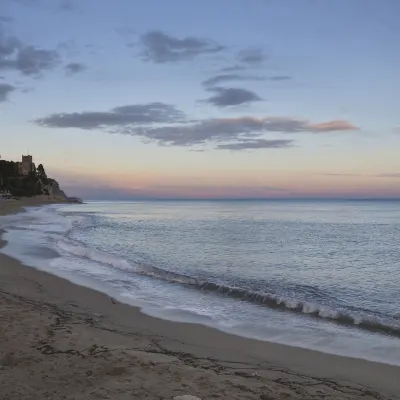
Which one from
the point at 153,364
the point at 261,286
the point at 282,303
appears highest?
the point at 153,364

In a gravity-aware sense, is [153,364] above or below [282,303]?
above

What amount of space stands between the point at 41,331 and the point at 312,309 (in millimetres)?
7298

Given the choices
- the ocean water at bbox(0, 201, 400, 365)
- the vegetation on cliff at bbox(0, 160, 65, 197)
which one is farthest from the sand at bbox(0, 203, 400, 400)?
the vegetation on cliff at bbox(0, 160, 65, 197)

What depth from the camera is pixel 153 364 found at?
272 inches

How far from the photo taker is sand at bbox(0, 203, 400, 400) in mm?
5914

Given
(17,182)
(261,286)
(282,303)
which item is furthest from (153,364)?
(17,182)

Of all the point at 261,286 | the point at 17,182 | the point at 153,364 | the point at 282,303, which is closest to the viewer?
the point at 153,364

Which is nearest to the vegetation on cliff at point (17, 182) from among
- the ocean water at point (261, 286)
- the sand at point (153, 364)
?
the ocean water at point (261, 286)

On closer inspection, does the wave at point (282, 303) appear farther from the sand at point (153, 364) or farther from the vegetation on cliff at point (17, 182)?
the vegetation on cliff at point (17, 182)

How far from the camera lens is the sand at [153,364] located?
591 centimetres

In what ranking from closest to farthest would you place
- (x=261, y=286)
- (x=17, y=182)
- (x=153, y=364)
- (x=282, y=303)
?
1. (x=153, y=364)
2. (x=282, y=303)
3. (x=261, y=286)
4. (x=17, y=182)

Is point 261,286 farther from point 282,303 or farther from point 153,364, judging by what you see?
point 153,364

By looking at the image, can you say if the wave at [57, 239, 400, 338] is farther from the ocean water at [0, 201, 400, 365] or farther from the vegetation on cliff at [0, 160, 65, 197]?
the vegetation on cliff at [0, 160, 65, 197]

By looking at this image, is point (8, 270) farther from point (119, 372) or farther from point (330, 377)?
point (330, 377)
